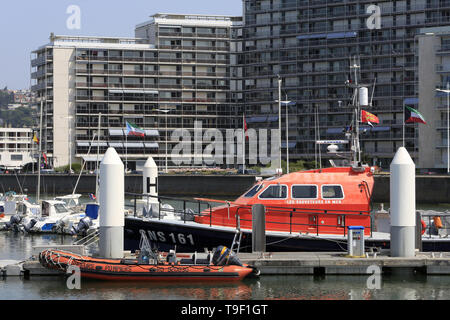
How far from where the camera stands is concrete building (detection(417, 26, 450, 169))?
86.1 m

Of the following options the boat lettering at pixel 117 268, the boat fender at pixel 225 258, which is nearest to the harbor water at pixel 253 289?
the boat lettering at pixel 117 268

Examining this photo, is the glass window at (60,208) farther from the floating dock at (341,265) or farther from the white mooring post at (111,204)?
the floating dock at (341,265)

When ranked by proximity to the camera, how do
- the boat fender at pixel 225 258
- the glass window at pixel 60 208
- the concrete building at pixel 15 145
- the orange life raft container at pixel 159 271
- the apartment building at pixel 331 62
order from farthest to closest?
the concrete building at pixel 15 145, the apartment building at pixel 331 62, the glass window at pixel 60 208, the boat fender at pixel 225 258, the orange life raft container at pixel 159 271

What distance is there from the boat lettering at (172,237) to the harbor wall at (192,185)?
141 ft

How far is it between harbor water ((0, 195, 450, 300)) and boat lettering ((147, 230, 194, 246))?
289cm

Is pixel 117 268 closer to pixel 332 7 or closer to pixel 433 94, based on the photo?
pixel 433 94

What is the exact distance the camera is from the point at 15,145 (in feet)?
513

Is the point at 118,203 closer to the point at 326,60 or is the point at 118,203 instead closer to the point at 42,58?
the point at 326,60

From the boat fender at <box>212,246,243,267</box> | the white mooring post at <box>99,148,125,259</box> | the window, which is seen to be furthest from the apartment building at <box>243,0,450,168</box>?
the white mooring post at <box>99,148,125,259</box>

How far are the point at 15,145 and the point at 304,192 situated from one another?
138m

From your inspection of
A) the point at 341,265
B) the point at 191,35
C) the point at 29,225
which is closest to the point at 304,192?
the point at 341,265

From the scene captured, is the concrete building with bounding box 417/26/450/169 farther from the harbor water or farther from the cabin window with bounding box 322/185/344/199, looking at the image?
the harbor water

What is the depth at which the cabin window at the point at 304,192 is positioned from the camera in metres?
25.5
